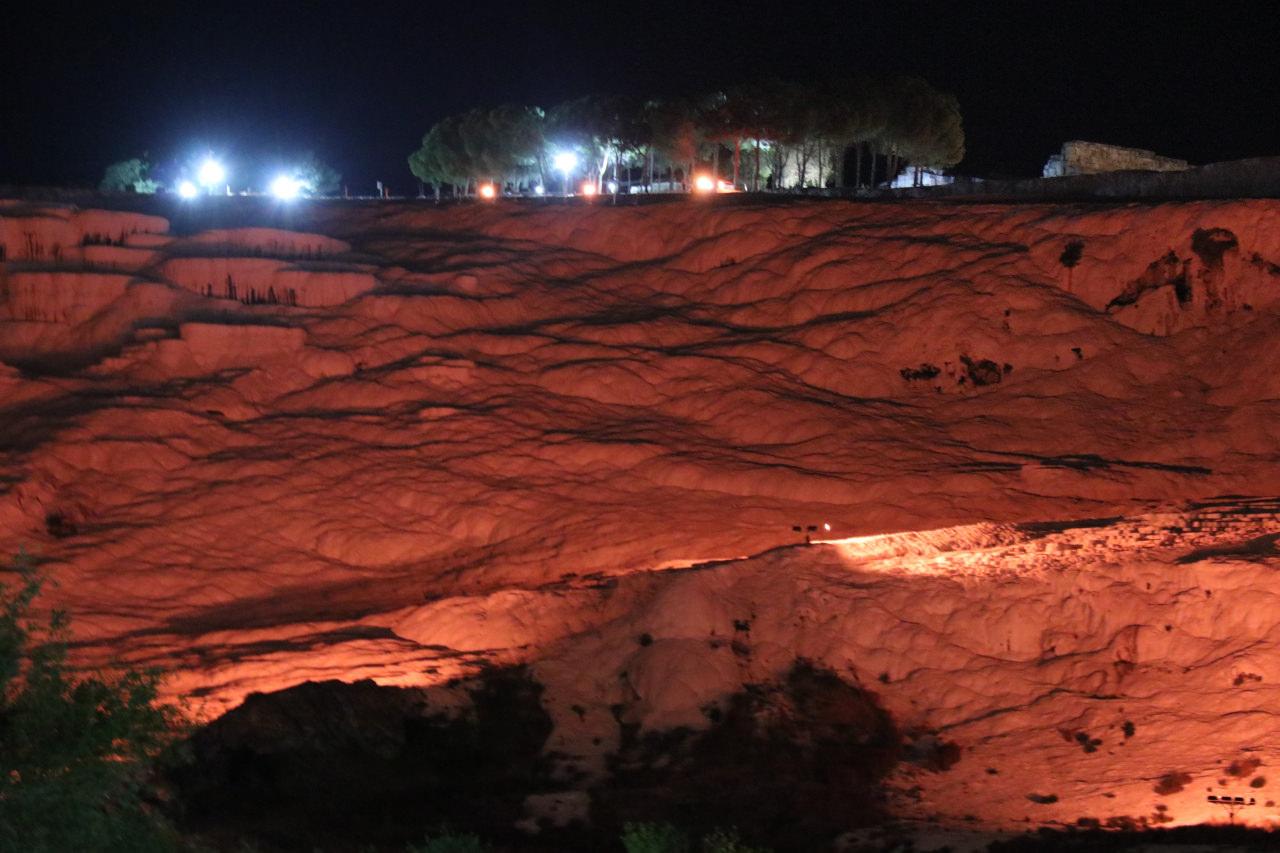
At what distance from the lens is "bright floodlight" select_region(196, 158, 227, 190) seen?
252 ft

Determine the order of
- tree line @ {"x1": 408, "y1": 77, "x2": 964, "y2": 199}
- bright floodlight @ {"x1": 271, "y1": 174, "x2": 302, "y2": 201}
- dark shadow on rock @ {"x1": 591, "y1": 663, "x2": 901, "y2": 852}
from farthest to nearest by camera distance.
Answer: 1. bright floodlight @ {"x1": 271, "y1": 174, "x2": 302, "y2": 201}
2. tree line @ {"x1": 408, "y1": 77, "x2": 964, "y2": 199}
3. dark shadow on rock @ {"x1": 591, "y1": 663, "x2": 901, "y2": 852}

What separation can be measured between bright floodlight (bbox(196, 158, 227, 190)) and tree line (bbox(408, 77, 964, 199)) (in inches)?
499

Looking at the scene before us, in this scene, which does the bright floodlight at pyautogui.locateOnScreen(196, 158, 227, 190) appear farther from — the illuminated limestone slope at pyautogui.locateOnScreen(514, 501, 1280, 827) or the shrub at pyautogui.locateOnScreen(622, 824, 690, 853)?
the shrub at pyautogui.locateOnScreen(622, 824, 690, 853)

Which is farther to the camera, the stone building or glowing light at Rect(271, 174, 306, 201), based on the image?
glowing light at Rect(271, 174, 306, 201)

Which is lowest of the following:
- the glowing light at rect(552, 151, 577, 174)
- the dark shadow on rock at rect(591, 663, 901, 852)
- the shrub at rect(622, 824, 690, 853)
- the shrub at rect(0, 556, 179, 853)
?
the dark shadow on rock at rect(591, 663, 901, 852)

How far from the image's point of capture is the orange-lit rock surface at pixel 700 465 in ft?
51.4

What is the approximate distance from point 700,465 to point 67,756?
1839 cm

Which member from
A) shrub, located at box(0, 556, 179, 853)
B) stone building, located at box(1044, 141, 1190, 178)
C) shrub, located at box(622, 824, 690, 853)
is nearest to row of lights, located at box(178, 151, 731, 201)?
stone building, located at box(1044, 141, 1190, 178)

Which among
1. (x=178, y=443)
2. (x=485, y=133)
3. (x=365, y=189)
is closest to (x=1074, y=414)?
(x=178, y=443)

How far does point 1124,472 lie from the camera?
79.3 ft

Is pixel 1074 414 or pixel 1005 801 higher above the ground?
pixel 1074 414

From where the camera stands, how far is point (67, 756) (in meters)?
7.87

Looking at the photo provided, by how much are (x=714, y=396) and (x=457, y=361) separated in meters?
6.06

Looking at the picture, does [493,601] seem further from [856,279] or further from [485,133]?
[485,133]
